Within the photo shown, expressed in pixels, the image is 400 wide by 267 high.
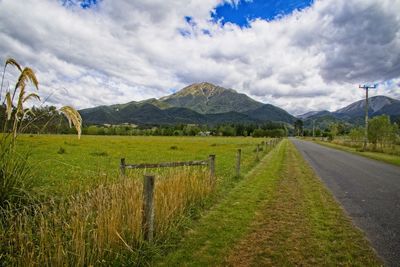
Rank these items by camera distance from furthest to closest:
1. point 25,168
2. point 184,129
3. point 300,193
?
point 184,129 → point 300,193 → point 25,168

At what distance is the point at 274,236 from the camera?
5.66m

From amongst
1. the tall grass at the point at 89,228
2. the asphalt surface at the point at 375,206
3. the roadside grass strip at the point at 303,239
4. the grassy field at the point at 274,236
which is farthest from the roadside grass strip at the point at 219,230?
the asphalt surface at the point at 375,206

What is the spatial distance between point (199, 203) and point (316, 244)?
3.47 m

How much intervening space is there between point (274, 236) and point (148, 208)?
2762 millimetres

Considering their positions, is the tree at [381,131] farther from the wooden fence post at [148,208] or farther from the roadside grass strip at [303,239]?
the wooden fence post at [148,208]

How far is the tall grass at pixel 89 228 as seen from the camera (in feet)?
11.8

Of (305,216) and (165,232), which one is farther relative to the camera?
(305,216)

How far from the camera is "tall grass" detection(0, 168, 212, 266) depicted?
3.61 meters

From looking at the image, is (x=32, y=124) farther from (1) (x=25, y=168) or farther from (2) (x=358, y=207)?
(2) (x=358, y=207)

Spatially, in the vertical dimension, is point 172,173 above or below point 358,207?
above

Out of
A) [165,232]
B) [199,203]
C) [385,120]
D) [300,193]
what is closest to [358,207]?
[300,193]

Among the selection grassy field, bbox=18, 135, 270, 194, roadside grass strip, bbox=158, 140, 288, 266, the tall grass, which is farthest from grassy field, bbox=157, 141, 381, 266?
grassy field, bbox=18, 135, 270, 194

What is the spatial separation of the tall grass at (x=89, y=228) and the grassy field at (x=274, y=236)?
65 centimetres

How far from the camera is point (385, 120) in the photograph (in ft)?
130
